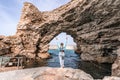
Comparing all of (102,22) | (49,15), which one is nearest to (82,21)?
(102,22)

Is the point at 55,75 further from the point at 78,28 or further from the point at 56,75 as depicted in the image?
the point at 78,28

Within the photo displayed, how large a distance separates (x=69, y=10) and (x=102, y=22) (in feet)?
33.6

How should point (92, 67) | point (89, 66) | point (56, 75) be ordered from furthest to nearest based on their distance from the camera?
point (89, 66), point (92, 67), point (56, 75)

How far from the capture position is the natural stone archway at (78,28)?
45544 millimetres

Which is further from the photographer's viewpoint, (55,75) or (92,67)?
(92,67)

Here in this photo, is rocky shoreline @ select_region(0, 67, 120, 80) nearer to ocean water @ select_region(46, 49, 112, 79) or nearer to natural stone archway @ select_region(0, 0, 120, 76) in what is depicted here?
ocean water @ select_region(46, 49, 112, 79)

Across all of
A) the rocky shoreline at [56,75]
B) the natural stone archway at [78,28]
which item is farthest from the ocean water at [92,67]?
→ the rocky shoreline at [56,75]

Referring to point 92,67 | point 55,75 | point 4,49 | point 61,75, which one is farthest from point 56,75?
point 4,49

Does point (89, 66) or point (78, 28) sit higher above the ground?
point (78, 28)

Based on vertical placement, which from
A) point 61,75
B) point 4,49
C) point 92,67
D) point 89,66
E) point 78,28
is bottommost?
point 92,67

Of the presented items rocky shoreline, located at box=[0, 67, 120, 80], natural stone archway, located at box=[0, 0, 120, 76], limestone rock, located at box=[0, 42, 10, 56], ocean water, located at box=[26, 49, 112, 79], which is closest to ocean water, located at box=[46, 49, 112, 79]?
ocean water, located at box=[26, 49, 112, 79]

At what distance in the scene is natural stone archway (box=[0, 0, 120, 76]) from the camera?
45544 millimetres

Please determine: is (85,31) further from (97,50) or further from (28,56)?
(28,56)

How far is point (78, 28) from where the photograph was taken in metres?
56.2
